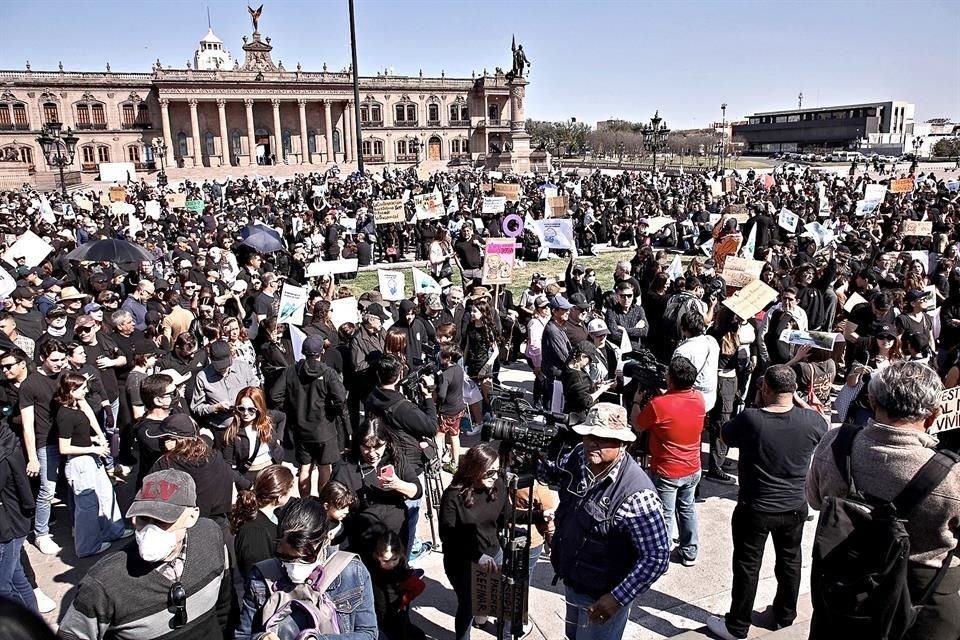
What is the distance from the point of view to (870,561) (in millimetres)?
2564

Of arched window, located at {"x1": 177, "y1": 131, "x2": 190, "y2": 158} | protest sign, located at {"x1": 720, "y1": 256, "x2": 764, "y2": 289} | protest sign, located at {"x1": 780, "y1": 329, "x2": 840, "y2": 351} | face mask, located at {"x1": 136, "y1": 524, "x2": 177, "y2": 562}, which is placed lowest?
face mask, located at {"x1": 136, "y1": 524, "x2": 177, "y2": 562}

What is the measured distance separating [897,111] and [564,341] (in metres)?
114

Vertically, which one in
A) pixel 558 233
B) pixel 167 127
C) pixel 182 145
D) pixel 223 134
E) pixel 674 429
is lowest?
pixel 674 429

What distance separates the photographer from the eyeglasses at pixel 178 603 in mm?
3008

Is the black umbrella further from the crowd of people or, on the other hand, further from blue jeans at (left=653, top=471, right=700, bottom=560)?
blue jeans at (left=653, top=471, right=700, bottom=560)

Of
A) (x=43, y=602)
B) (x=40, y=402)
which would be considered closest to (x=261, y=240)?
(x=40, y=402)

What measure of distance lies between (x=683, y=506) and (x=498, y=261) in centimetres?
548

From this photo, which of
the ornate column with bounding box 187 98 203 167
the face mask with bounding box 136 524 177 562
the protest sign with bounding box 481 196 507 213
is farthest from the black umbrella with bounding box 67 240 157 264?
the ornate column with bounding box 187 98 203 167

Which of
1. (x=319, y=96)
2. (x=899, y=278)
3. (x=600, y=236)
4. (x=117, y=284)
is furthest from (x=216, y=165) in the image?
(x=899, y=278)

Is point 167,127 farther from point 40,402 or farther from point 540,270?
point 40,402

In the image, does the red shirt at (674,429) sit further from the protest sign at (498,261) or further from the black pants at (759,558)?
the protest sign at (498,261)

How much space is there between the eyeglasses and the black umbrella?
8.60 meters

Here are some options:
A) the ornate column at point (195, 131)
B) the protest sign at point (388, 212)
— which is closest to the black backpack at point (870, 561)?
the protest sign at point (388, 212)

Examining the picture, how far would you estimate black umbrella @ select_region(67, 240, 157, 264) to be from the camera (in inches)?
408
